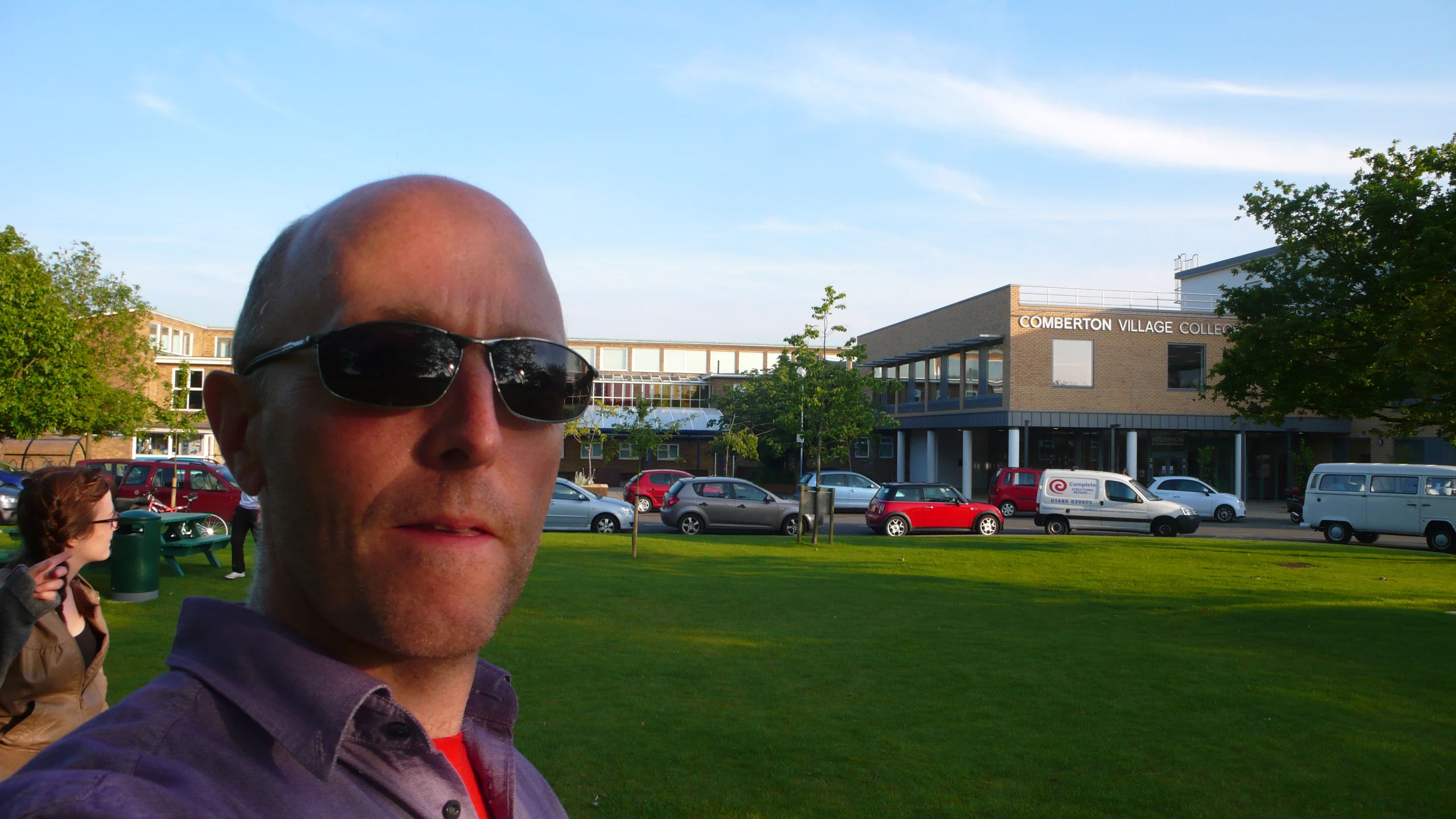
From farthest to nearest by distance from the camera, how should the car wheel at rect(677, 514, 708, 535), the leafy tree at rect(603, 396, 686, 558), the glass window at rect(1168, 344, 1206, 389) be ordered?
the leafy tree at rect(603, 396, 686, 558), the glass window at rect(1168, 344, 1206, 389), the car wheel at rect(677, 514, 708, 535)

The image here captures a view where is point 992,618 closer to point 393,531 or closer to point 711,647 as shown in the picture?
point 711,647

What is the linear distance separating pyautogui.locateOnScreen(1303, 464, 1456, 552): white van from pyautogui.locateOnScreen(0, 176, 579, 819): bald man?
30577mm

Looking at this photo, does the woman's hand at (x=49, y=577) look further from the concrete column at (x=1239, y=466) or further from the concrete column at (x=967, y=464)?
the concrete column at (x=1239, y=466)

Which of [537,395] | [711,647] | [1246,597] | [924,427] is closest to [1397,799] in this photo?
[711,647]

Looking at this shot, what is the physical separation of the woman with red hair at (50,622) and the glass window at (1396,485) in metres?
30.2

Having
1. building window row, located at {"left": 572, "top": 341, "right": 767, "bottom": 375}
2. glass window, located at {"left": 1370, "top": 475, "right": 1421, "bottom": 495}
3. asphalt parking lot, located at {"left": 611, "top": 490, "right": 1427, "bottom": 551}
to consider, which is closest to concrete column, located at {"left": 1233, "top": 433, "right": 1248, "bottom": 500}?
asphalt parking lot, located at {"left": 611, "top": 490, "right": 1427, "bottom": 551}

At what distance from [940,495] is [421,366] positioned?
1075 inches

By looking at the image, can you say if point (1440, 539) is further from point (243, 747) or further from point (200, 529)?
point (243, 747)

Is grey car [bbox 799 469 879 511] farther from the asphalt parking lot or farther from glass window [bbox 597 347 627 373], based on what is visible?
glass window [bbox 597 347 627 373]

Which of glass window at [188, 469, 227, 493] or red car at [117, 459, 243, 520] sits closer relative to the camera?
red car at [117, 459, 243, 520]

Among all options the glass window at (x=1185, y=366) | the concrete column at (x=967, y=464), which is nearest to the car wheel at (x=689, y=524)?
the concrete column at (x=967, y=464)

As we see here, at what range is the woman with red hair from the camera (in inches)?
139

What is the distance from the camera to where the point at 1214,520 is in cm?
3512

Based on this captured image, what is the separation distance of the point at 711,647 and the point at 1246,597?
30.1ft
